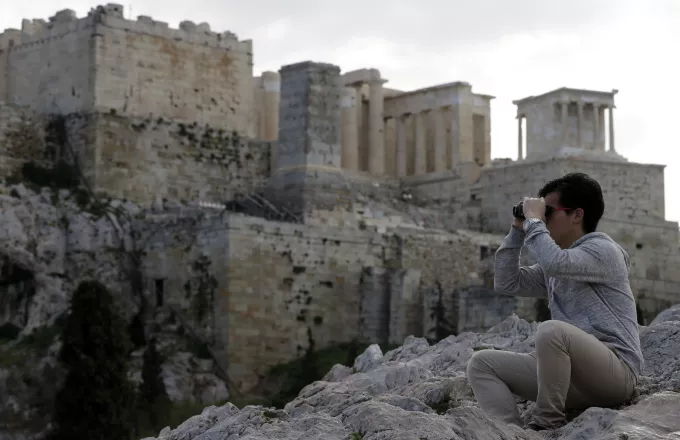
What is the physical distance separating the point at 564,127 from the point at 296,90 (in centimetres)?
715

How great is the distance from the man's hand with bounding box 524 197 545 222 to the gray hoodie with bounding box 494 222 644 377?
0.11m

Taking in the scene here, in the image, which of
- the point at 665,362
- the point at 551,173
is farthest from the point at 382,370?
the point at 551,173

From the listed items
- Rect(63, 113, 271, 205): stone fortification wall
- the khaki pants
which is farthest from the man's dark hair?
Rect(63, 113, 271, 205): stone fortification wall

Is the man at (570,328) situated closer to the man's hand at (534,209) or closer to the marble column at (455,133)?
the man's hand at (534,209)

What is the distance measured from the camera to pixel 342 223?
40531 mm

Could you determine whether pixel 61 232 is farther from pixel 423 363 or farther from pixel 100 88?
pixel 423 363

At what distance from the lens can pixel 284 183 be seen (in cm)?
4141

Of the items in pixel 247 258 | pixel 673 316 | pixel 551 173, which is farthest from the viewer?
pixel 551 173

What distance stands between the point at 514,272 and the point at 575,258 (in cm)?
78

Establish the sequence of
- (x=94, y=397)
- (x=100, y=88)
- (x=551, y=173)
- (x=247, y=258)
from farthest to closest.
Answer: (x=551, y=173) < (x=100, y=88) < (x=247, y=258) < (x=94, y=397)

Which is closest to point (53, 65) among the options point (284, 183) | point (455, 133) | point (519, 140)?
point (284, 183)

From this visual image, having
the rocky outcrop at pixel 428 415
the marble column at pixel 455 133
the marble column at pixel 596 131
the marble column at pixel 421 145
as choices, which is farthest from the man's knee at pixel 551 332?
the marble column at pixel 421 145

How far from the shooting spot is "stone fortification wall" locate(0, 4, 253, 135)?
133ft

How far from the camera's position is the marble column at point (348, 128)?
152 feet
